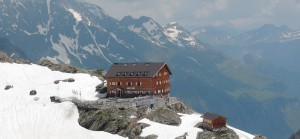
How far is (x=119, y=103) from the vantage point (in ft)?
399

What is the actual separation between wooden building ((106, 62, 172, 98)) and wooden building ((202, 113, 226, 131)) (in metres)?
28.9

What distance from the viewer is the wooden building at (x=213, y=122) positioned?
105 meters

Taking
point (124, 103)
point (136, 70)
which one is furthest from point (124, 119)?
point (136, 70)

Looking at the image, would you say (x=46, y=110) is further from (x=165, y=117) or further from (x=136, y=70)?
(x=165, y=117)

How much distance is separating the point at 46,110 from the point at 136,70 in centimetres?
2698

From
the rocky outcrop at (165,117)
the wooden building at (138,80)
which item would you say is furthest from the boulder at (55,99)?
the rocky outcrop at (165,117)

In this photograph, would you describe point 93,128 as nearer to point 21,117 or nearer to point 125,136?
point 125,136

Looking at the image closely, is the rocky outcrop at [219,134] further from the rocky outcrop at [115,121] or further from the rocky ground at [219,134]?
the rocky outcrop at [115,121]

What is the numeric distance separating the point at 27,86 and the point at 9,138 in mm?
35280

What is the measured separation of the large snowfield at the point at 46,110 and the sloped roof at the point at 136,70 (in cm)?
819

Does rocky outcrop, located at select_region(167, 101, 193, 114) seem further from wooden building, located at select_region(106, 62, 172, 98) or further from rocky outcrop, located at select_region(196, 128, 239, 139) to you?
rocky outcrop, located at select_region(196, 128, 239, 139)

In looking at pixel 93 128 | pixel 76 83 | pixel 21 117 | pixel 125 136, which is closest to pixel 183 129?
pixel 125 136

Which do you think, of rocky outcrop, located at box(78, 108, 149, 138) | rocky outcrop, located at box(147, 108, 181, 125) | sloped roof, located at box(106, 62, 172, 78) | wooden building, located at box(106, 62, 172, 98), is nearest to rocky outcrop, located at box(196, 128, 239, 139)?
rocky outcrop, located at box(147, 108, 181, 125)

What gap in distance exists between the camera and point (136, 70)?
136m
